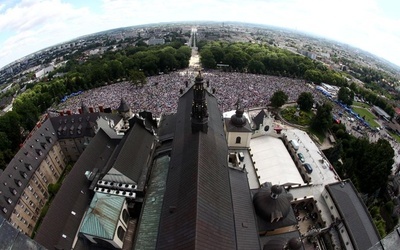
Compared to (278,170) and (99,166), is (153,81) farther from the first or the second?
(278,170)

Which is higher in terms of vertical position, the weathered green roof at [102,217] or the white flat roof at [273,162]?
the white flat roof at [273,162]

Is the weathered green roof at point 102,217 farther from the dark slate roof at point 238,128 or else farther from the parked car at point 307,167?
the parked car at point 307,167

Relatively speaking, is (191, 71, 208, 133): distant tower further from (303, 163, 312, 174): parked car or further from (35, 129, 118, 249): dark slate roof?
(303, 163, 312, 174): parked car

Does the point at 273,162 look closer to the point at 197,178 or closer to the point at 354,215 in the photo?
the point at 354,215

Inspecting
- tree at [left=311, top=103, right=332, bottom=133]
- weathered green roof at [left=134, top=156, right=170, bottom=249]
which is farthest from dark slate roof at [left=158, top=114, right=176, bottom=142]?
tree at [left=311, top=103, right=332, bottom=133]

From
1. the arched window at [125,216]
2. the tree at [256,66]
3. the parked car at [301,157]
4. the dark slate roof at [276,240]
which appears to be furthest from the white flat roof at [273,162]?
the tree at [256,66]

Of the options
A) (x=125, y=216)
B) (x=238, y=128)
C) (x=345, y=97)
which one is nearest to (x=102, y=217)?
(x=125, y=216)

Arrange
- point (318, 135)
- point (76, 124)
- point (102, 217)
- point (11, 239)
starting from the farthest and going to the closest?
point (318, 135) < point (76, 124) < point (102, 217) < point (11, 239)
